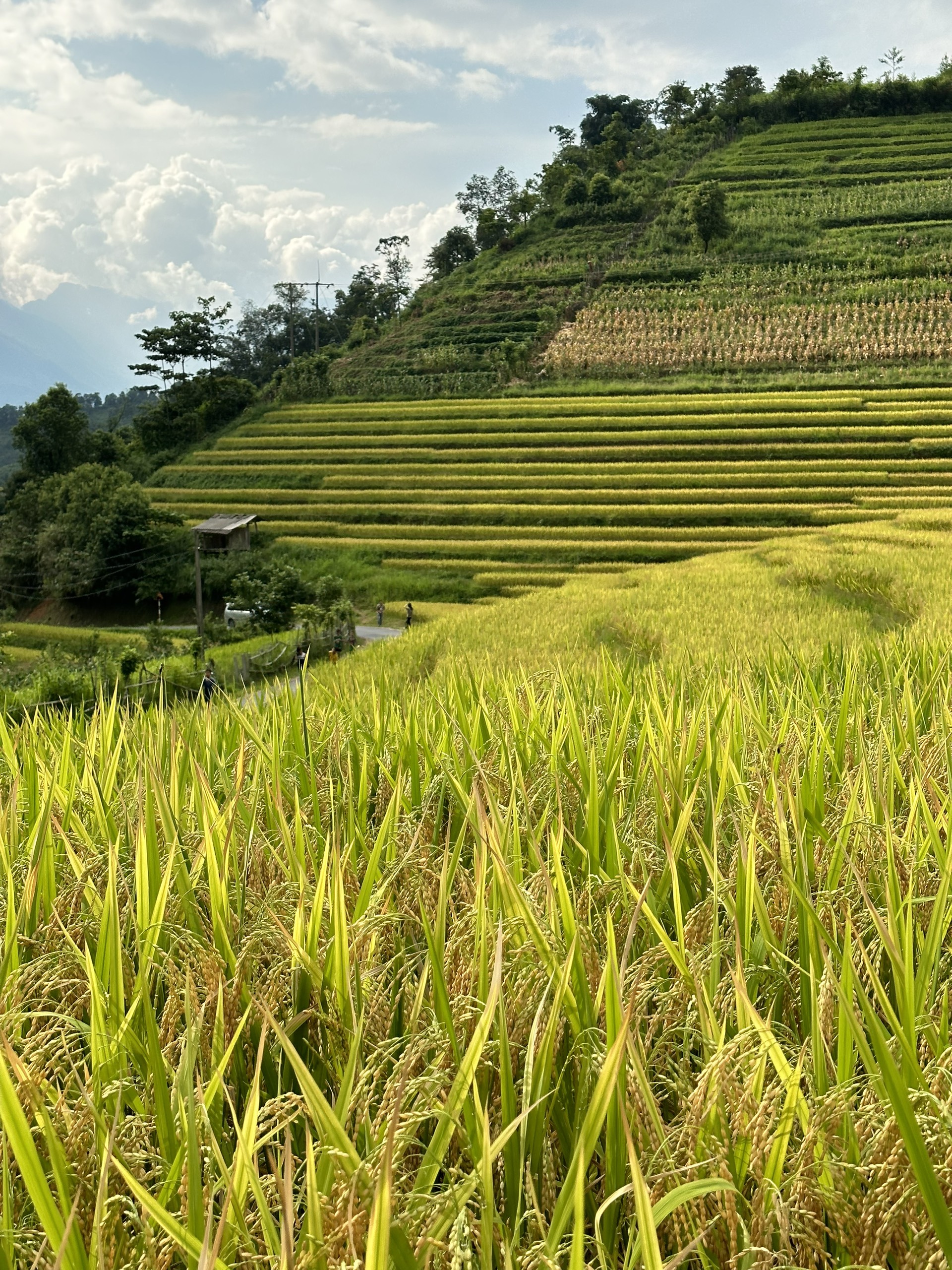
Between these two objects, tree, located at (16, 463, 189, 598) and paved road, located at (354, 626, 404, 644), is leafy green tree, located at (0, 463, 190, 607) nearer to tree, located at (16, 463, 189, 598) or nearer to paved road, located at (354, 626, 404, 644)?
tree, located at (16, 463, 189, 598)

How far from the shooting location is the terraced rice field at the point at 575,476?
23.0 meters

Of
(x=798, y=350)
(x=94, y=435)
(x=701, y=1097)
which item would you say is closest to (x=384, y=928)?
(x=701, y=1097)

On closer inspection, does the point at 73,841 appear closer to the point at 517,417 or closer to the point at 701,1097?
the point at 701,1097

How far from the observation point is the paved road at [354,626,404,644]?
751 inches

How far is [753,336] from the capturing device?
35719mm

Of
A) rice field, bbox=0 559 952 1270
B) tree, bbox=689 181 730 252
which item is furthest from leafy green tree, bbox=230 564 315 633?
tree, bbox=689 181 730 252

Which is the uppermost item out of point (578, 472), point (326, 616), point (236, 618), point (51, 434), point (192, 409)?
point (192, 409)

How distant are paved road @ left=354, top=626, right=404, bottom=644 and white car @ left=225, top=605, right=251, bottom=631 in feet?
8.96

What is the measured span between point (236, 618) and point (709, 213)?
116ft

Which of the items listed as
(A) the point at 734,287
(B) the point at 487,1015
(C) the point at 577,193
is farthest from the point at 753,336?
(B) the point at 487,1015

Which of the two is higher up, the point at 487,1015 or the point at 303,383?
the point at 303,383

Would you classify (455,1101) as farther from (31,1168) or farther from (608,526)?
(608,526)

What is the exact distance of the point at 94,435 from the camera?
4022 cm

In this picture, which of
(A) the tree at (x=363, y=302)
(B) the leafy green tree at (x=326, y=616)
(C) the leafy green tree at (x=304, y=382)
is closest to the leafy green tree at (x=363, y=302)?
(A) the tree at (x=363, y=302)
